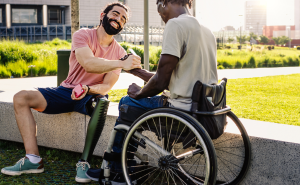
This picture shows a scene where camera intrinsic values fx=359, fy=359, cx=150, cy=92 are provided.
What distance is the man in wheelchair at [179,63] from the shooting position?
7.99 feet

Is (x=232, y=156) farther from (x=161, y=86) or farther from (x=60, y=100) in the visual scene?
(x=60, y=100)

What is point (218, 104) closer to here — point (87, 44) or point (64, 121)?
point (87, 44)

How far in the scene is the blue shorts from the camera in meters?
3.52

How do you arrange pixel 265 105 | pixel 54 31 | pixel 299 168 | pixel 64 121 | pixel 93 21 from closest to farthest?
pixel 299 168 → pixel 64 121 → pixel 265 105 → pixel 54 31 → pixel 93 21

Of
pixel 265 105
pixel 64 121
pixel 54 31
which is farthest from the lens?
pixel 54 31

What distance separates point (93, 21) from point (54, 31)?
781 centimetres

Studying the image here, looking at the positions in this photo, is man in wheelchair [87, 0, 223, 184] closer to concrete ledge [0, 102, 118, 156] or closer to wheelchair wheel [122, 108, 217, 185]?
wheelchair wheel [122, 108, 217, 185]

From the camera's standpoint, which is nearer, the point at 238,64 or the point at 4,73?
the point at 4,73

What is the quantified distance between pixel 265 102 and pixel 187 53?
408 centimetres

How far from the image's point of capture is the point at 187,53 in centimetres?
250

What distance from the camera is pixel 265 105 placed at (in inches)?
231

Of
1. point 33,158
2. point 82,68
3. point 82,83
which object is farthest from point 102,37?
point 33,158

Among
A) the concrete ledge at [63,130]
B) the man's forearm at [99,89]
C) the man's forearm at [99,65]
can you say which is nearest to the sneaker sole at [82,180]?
the concrete ledge at [63,130]

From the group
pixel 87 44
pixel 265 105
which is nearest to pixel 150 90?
pixel 87 44
